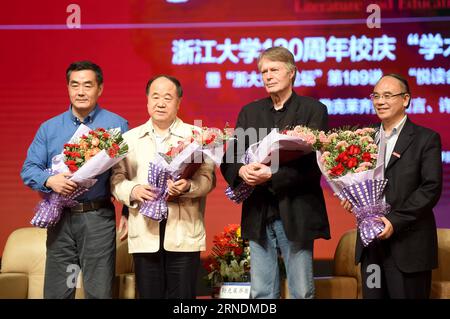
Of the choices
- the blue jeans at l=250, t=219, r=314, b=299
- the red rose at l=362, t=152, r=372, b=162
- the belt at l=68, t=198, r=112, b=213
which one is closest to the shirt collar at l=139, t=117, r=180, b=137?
the belt at l=68, t=198, r=112, b=213

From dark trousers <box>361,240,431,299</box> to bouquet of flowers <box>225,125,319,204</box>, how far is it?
61 centimetres

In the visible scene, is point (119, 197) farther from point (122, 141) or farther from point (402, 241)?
point (402, 241)

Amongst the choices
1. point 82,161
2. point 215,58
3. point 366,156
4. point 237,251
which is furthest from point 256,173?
point 215,58

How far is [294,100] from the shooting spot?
148 inches

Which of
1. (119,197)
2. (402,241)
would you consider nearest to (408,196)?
(402,241)

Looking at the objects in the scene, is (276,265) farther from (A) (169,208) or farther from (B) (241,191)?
(A) (169,208)

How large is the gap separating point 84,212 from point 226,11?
2.25 meters

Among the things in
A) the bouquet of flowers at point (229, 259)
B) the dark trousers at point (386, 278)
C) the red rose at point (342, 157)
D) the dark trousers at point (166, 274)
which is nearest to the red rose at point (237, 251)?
the bouquet of flowers at point (229, 259)

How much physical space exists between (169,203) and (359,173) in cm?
98

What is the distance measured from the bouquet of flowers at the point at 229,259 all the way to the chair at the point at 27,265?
1.77 feet

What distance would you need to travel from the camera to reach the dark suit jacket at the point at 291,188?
358cm

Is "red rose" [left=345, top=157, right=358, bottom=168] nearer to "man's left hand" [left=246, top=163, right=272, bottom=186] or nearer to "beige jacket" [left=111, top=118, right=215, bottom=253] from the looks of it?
"man's left hand" [left=246, top=163, right=272, bottom=186]

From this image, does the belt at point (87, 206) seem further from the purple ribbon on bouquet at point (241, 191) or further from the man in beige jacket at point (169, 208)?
the purple ribbon on bouquet at point (241, 191)

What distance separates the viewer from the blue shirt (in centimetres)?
388
